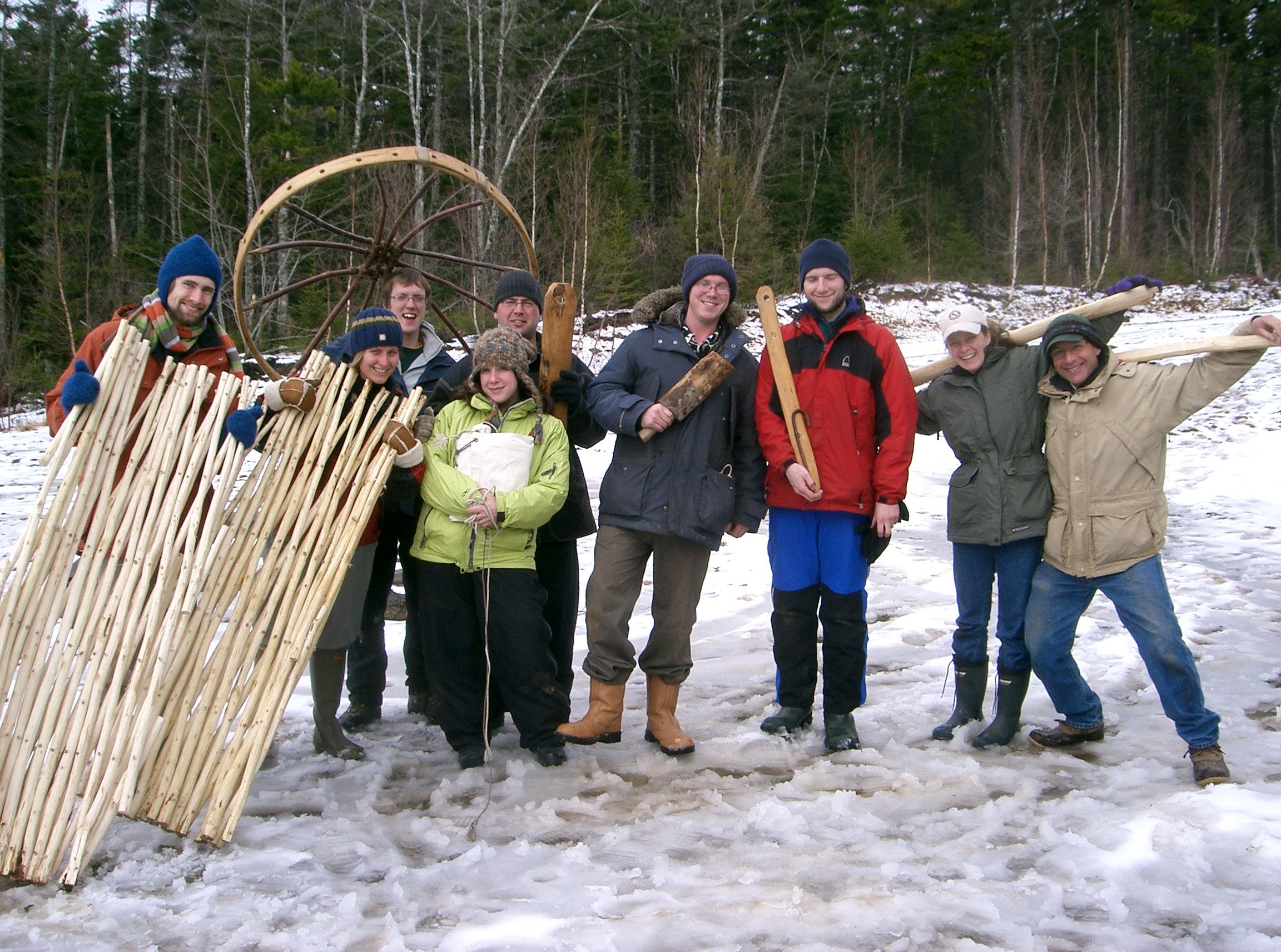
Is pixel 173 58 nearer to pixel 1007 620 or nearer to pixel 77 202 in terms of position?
pixel 77 202

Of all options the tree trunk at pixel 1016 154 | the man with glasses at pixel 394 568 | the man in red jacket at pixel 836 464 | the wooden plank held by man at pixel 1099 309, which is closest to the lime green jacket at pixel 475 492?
the man with glasses at pixel 394 568

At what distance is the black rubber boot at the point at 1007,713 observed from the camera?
3.88 metres

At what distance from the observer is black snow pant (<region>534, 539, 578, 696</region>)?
4047 mm

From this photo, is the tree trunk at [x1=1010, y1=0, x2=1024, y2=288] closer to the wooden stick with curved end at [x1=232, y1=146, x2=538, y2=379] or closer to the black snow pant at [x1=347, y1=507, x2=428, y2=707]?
the wooden stick with curved end at [x1=232, y1=146, x2=538, y2=379]

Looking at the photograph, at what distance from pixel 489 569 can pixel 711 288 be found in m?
1.42

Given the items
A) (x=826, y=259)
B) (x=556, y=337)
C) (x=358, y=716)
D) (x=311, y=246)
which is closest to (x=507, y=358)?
(x=556, y=337)

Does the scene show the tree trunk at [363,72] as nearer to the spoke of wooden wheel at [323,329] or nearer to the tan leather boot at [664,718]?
the spoke of wooden wheel at [323,329]

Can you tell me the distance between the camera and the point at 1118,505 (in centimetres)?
355

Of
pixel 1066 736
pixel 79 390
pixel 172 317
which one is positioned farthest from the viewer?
pixel 1066 736

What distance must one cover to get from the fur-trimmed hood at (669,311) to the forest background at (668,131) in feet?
32.1

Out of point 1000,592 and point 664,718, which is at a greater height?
point 1000,592

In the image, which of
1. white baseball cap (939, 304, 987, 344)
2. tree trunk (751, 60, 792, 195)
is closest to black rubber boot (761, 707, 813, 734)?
white baseball cap (939, 304, 987, 344)

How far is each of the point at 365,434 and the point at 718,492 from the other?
4.48 feet

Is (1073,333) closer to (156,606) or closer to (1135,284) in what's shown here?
(1135,284)
